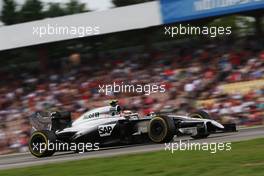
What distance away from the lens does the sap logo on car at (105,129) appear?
14762mm

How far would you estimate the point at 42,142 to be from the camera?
15406 mm

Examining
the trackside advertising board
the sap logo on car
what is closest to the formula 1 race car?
the sap logo on car

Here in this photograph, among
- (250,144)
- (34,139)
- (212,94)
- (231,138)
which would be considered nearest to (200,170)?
(250,144)

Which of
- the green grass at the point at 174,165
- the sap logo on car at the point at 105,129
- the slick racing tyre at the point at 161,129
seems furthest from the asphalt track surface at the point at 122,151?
the green grass at the point at 174,165

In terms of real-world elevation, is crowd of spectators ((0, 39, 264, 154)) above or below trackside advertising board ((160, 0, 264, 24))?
below

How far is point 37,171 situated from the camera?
1122cm

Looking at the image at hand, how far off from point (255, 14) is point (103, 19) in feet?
21.6

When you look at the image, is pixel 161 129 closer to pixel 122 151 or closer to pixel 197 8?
pixel 122 151

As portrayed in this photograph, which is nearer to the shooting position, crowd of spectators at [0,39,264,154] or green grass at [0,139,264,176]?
green grass at [0,139,264,176]

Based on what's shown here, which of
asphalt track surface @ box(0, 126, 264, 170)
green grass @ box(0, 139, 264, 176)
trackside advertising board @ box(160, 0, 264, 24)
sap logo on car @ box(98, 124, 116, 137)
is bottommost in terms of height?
asphalt track surface @ box(0, 126, 264, 170)

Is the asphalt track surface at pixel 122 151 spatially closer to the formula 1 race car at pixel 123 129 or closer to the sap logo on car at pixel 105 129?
the formula 1 race car at pixel 123 129

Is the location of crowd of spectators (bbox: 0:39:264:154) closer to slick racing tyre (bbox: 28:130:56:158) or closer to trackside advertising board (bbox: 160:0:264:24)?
trackside advertising board (bbox: 160:0:264:24)

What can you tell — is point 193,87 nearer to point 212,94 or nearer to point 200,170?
point 212,94

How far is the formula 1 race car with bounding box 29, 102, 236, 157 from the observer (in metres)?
14.1
